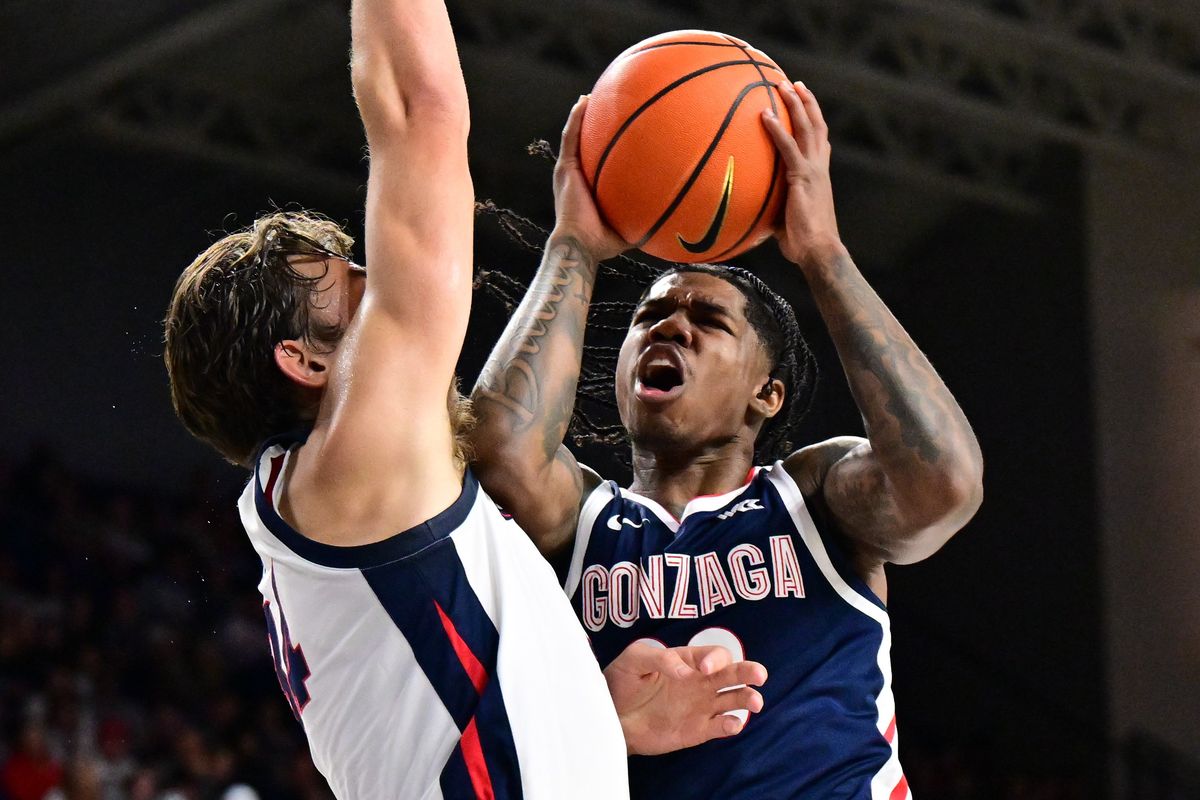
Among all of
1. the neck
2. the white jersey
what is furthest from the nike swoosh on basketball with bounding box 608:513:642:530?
the white jersey

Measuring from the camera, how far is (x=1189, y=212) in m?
10.6

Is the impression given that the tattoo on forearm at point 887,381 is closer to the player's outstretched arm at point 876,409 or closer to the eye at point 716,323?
the player's outstretched arm at point 876,409

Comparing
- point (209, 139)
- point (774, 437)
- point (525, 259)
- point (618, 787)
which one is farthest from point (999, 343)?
point (618, 787)

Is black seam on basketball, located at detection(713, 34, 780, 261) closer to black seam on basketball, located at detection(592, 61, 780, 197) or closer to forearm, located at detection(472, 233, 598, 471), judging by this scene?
black seam on basketball, located at detection(592, 61, 780, 197)

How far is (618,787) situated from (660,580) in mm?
636

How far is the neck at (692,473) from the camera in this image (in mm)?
2895

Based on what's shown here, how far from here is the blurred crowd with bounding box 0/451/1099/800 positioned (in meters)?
7.14

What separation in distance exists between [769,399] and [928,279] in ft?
30.4

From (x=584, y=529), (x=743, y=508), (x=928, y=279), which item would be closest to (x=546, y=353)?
(x=584, y=529)

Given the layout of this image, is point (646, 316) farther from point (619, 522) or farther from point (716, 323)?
point (619, 522)

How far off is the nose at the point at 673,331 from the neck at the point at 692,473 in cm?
23

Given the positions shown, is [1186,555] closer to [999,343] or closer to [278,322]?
[999,343]

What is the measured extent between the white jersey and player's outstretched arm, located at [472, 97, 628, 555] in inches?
17.8

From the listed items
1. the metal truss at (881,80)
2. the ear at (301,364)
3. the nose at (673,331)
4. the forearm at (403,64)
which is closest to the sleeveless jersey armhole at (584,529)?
the nose at (673,331)
